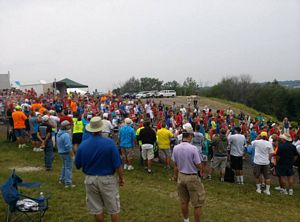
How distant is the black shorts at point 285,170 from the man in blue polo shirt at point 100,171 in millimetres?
6080

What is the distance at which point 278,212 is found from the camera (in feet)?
23.6

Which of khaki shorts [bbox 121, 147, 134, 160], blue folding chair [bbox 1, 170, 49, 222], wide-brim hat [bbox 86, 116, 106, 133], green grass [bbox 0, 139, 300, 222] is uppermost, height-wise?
wide-brim hat [bbox 86, 116, 106, 133]

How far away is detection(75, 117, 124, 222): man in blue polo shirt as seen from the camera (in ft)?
14.8

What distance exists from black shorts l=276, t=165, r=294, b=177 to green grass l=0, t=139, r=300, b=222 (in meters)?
0.59

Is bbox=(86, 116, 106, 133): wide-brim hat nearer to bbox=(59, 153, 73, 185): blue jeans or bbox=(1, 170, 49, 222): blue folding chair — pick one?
bbox=(1, 170, 49, 222): blue folding chair

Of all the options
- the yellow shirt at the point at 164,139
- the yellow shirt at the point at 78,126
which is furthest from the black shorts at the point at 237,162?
the yellow shirt at the point at 78,126

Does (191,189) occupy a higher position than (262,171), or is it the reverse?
(191,189)

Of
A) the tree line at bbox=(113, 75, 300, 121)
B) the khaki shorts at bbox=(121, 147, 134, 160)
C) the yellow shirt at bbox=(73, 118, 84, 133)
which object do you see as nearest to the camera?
the khaki shorts at bbox=(121, 147, 134, 160)

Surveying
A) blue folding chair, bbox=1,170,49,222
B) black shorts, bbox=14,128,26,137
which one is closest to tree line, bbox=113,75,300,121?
black shorts, bbox=14,128,26,137

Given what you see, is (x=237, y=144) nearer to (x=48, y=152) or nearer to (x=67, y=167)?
(x=67, y=167)

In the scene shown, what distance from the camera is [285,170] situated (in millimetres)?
8969

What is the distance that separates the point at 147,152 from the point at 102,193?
585cm

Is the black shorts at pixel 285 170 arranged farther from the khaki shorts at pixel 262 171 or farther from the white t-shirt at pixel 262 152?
the white t-shirt at pixel 262 152

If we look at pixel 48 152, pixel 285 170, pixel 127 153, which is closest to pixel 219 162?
pixel 285 170
